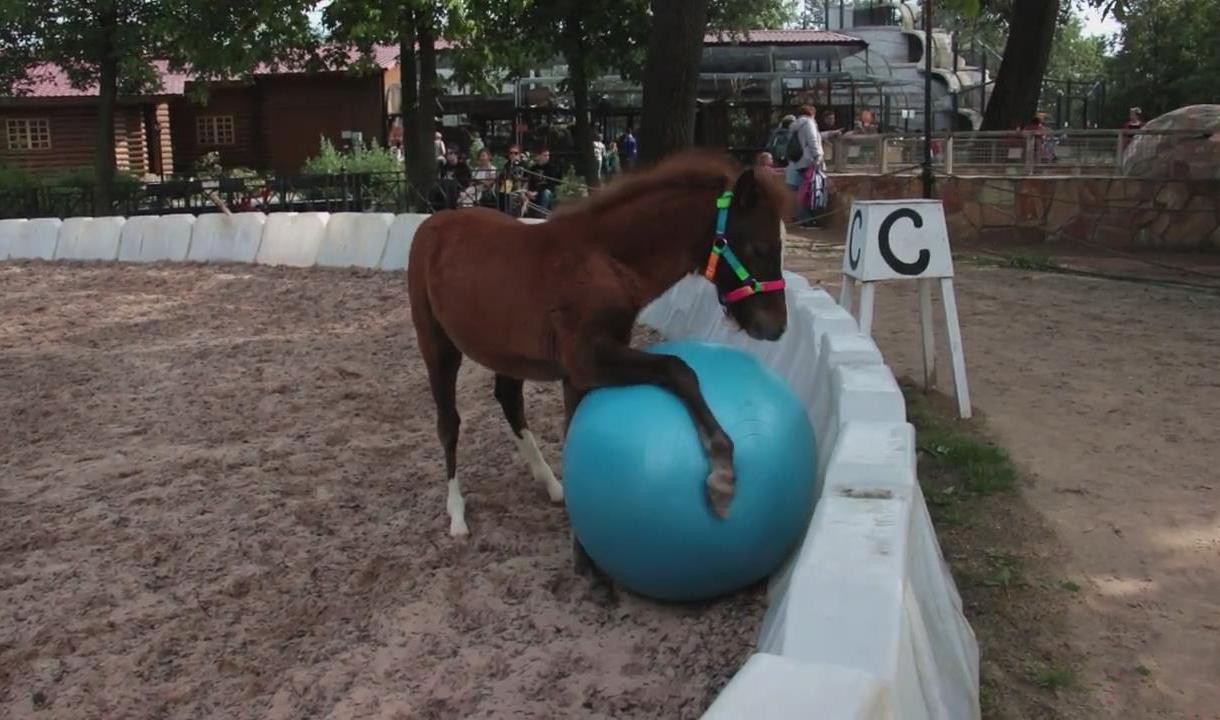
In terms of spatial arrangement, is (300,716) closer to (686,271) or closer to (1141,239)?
(686,271)

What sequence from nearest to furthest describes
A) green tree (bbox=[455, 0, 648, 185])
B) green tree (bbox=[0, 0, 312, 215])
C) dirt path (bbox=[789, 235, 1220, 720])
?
dirt path (bbox=[789, 235, 1220, 720]), green tree (bbox=[0, 0, 312, 215]), green tree (bbox=[455, 0, 648, 185])

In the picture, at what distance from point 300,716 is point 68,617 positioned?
1.36 metres

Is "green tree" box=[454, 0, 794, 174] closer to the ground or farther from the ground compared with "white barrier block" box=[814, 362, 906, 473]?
farther from the ground

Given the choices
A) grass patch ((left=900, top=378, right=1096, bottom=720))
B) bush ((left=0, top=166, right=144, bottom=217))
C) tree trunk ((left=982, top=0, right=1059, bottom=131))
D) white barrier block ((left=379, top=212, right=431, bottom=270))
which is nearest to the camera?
grass patch ((left=900, top=378, right=1096, bottom=720))

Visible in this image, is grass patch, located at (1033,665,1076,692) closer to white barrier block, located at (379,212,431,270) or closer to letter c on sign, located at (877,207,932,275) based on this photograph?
letter c on sign, located at (877,207,932,275)

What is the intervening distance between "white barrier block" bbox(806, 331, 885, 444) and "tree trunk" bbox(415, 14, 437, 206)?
14234 millimetres

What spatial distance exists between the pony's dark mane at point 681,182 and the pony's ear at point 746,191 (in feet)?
0.14

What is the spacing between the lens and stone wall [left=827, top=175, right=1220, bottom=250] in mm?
13680

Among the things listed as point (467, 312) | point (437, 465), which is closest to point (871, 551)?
point (467, 312)

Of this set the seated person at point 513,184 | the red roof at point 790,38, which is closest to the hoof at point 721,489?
the seated person at point 513,184

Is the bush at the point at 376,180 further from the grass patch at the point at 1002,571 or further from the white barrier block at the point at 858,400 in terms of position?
the white barrier block at the point at 858,400

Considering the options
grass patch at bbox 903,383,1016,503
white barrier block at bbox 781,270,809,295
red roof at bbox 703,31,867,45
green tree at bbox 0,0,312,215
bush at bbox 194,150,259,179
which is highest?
red roof at bbox 703,31,867,45

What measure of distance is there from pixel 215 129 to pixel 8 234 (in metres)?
20.8

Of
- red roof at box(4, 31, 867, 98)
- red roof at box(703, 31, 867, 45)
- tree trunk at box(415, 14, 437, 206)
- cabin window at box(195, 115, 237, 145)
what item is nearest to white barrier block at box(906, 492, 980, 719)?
tree trunk at box(415, 14, 437, 206)
